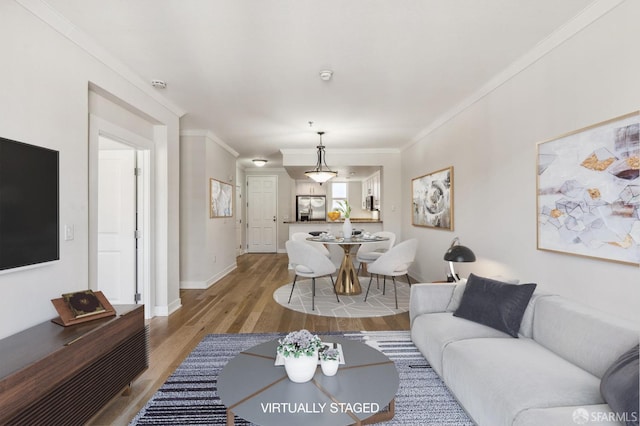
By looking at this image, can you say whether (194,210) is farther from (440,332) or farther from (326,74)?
(440,332)

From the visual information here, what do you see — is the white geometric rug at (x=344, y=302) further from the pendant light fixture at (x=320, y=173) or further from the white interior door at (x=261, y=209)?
the white interior door at (x=261, y=209)

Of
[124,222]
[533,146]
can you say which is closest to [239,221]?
[124,222]

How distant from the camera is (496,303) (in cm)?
Answer: 229

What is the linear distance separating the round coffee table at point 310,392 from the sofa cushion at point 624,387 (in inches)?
33.6

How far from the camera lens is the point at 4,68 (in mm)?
1794

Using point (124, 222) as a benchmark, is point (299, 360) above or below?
below

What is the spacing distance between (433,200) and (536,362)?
327 centimetres

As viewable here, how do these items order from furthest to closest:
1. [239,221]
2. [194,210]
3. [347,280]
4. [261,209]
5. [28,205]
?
1. [261,209]
2. [239,221]
3. [194,210]
4. [347,280]
5. [28,205]

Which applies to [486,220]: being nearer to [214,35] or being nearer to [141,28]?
[214,35]

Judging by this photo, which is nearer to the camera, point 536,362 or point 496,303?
point 536,362

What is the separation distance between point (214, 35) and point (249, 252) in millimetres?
7537

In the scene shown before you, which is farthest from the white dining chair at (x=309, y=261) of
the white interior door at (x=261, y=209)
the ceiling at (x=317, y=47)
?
the white interior door at (x=261, y=209)

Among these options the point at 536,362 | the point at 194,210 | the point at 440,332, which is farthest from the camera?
the point at 194,210

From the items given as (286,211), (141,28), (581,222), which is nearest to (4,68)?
(141,28)
